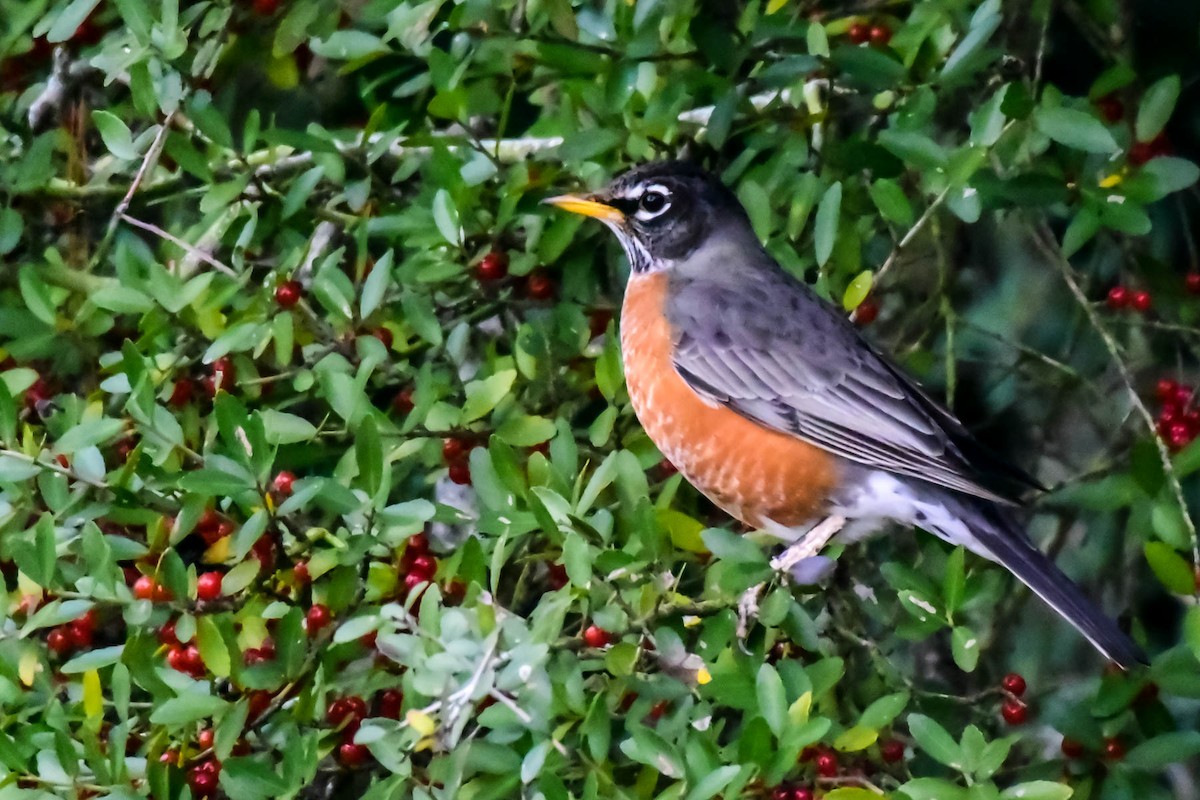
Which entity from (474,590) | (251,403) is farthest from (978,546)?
(251,403)

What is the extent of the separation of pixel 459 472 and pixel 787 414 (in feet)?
2.28

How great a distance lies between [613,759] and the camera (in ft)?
6.25

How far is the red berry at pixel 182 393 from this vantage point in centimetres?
232

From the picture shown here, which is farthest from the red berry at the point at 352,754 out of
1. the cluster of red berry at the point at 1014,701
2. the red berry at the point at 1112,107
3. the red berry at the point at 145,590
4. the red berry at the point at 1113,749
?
the red berry at the point at 1112,107

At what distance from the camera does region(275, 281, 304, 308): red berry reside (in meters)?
2.25

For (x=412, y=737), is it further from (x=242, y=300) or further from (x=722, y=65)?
(x=722, y=65)

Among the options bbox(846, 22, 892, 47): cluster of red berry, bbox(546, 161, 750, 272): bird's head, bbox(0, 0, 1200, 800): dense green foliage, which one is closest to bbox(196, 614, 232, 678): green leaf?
bbox(0, 0, 1200, 800): dense green foliage

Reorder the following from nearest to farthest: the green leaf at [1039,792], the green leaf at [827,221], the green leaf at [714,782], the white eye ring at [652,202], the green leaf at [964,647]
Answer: the green leaf at [714,782], the green leaf at [1039,792], the green leaf at [964,647], the green leaf at [827,221], the white eye ring at [652,202]

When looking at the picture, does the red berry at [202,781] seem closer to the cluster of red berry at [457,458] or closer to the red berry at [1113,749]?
the cluster of red berry at [457,458]

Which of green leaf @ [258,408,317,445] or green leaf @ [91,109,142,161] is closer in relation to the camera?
green leaf @ [258,408,317,445]

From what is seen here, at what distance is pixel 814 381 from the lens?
270cm

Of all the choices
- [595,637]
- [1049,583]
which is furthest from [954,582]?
[595,637]

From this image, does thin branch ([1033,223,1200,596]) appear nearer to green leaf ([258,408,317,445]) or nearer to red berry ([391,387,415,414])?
red berry ([391,387,415,414])

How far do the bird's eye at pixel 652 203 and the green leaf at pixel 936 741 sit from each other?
1.17 m
